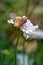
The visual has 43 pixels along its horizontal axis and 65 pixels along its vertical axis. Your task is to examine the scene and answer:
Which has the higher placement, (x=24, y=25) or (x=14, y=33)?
(x=14, y=33)

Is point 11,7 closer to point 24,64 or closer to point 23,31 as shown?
point 24,64

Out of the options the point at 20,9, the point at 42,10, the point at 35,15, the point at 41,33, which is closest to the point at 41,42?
the point at 41,33

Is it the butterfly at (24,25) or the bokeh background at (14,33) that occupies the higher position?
the bokeh background at (14,33)

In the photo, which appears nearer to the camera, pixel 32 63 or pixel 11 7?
pixel 32 63

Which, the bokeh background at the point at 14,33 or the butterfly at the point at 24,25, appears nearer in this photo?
the butterfly at the point at 24,25

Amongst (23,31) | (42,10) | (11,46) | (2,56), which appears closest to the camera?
(23,31)

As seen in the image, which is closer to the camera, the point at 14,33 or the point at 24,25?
the point at 24,25

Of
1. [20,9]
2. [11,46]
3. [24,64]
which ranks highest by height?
[20,9]

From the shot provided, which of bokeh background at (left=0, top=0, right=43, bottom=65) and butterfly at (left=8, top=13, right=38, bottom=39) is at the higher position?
bokeh background at (left=0, top=0, right=43, bottom=65)

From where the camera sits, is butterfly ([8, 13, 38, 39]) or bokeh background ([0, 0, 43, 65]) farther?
bokeh background ([0, 0, 43, 65])

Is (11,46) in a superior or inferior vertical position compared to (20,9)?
inferior

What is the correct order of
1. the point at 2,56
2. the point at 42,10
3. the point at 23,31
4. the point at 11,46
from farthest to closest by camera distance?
the point at 42,10 → the point at 11,46 → the point at 2,56 → the point at 23,31
